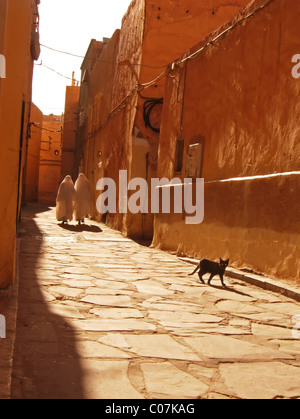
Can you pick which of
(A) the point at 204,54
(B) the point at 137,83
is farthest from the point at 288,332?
(B) the point at 137,83

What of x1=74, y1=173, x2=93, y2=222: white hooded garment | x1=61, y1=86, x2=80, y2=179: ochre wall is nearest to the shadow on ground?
x1=74, y1=173, x2=93, y2=222: white hooded garment

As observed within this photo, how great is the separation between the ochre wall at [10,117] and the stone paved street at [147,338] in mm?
549

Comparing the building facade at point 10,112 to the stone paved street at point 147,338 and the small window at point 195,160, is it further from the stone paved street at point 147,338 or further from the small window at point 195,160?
the small window at point 195,160

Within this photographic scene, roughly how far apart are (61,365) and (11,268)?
2041 millimetres

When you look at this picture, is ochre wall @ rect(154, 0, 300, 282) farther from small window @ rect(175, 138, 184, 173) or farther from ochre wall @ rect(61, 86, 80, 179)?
ochre wall @ rect(61, 86, 80, 179)

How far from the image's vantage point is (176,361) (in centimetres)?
324

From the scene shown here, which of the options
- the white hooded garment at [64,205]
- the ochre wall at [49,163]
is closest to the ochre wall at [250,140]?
the white hooded garment at [64,205]

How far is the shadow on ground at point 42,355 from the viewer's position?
103 inches

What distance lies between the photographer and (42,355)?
3.18 metres

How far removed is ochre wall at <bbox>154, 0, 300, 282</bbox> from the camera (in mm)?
6383

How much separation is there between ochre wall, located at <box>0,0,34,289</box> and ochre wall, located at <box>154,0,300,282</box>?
3.38 meters

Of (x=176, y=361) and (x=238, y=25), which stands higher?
(x=238, y=25)

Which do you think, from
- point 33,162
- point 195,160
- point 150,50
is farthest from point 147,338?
point 33,162
